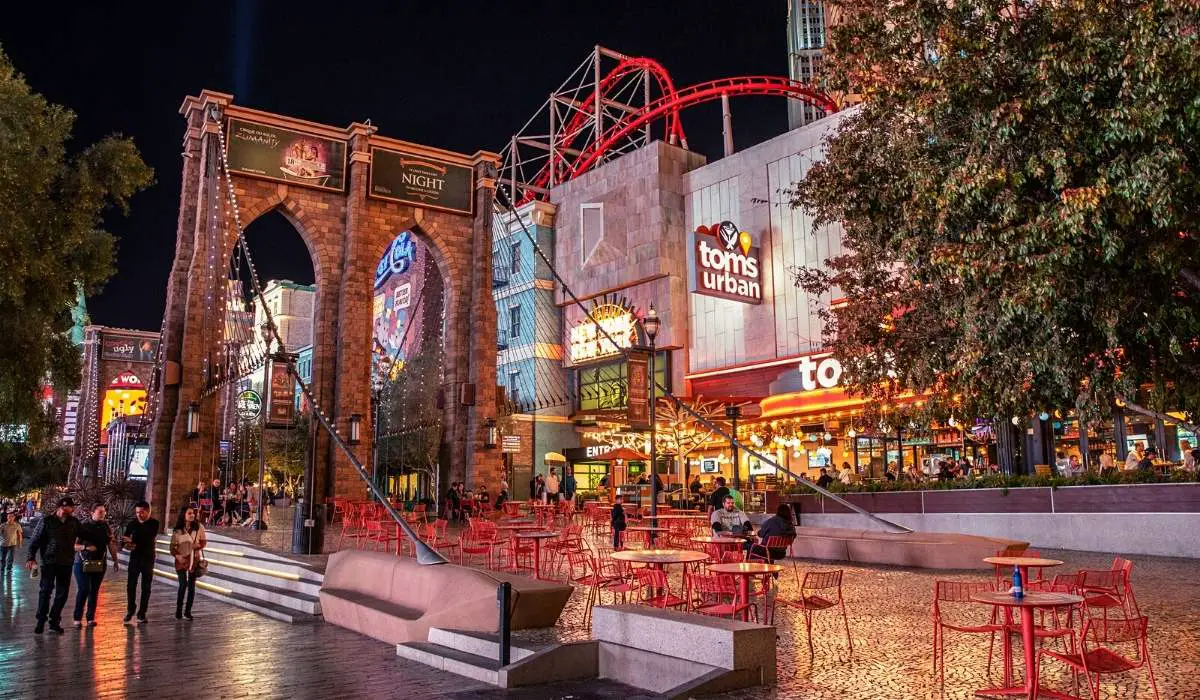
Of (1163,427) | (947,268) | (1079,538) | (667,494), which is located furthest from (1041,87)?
(667,494)

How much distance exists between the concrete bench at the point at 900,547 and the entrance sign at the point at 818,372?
38.3 ft

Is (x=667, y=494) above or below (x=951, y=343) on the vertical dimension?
below

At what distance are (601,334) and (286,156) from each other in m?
15.3

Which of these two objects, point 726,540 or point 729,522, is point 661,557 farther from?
point 729,522

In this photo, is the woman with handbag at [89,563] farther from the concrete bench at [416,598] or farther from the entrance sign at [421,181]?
the entrance sign at [421,181]

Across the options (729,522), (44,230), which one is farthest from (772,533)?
(44,230)

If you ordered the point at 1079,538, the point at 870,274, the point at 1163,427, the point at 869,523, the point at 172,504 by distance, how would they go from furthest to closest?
the point at 172,504, the point at 1163,427, the point at 869,523, the point at 1079,538, the point at 870,274

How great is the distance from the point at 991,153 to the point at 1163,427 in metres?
18.0

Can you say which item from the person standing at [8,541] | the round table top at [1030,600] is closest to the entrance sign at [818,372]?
the round table top at [1030,600]

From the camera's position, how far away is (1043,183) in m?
7.68

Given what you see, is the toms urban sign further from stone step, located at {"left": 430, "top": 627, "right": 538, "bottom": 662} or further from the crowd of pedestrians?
stone step, located at {"left": 430, "top": 627, "right": 538, "bottom": 662}

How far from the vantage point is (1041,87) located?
291 inches

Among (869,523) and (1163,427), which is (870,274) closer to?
(869,523)

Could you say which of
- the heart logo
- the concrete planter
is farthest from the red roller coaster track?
the concrete planter
